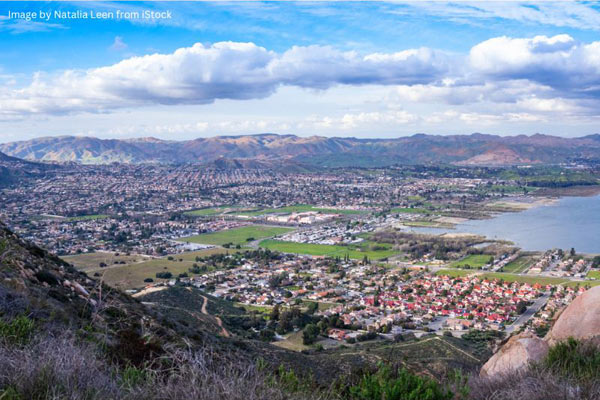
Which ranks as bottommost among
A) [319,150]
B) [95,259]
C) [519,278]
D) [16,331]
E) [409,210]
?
[519,278]

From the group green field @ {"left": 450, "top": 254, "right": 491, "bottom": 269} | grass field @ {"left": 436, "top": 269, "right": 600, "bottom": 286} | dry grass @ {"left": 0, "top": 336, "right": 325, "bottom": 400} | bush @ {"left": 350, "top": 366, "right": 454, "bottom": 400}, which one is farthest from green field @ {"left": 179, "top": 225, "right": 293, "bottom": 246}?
dry grass @ {"left": 0, "top": 336, "right": 325, "bottom": 400}

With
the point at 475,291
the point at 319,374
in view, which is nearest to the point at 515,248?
the point at 475,291

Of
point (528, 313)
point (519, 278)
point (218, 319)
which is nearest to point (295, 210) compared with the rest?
point (519, 278)

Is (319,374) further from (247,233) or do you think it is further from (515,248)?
(247,233)

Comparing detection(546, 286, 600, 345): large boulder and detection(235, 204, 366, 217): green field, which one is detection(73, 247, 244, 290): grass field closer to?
detection(546, 286, 600, 345): large boulder

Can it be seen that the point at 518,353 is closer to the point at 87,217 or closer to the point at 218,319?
the point at 218,319

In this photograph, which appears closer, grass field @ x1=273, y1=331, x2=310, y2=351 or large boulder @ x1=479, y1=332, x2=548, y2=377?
large boulder @ x1=479, y1=332, x2=548, y2=377

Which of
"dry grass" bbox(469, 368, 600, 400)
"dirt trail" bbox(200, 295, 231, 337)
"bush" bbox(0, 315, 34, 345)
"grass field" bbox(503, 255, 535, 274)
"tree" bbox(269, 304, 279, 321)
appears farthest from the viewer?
"grass field" bbox(503, 255, 535, 274)
